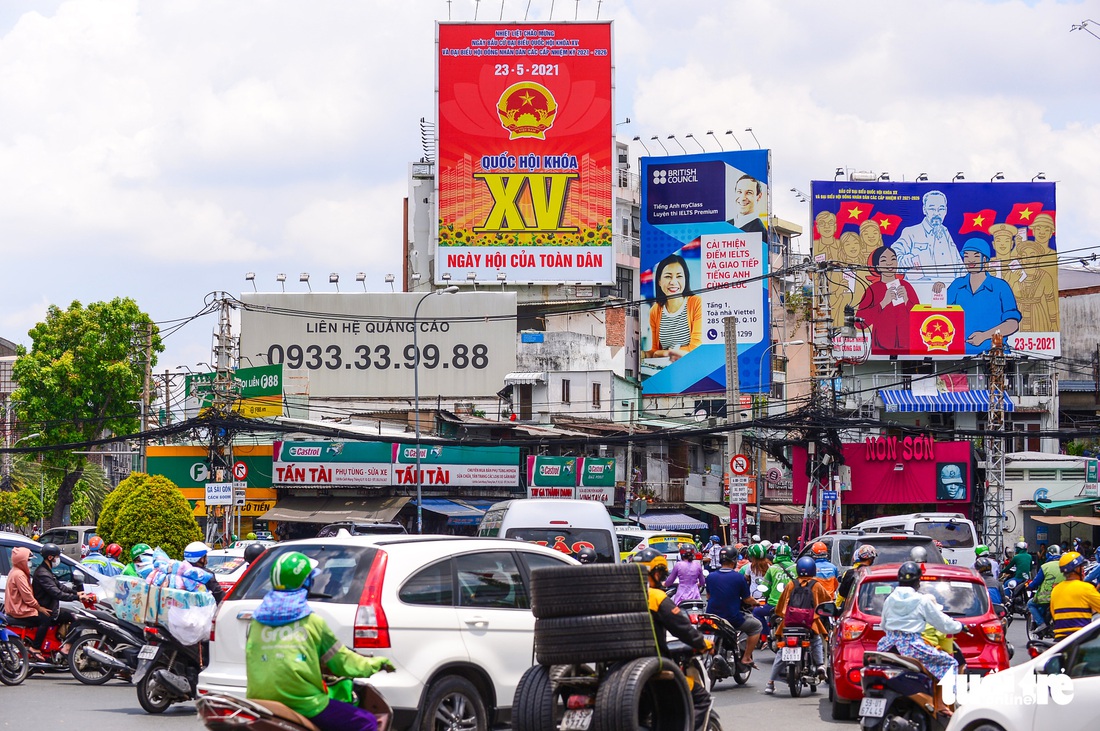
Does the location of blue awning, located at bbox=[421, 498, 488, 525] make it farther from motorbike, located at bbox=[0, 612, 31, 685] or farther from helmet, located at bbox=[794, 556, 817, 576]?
helmet, located at bbox=[794, 556, 817, 576]

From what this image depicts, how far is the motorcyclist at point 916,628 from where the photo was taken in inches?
404

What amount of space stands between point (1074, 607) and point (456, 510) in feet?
112

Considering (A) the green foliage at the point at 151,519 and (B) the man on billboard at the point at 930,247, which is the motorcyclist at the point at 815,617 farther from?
(B) the man on billboard at the point at 930,247

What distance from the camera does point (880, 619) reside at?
12328 mm

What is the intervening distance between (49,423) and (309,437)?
31.6ft

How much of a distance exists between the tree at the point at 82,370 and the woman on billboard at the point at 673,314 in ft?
81.5

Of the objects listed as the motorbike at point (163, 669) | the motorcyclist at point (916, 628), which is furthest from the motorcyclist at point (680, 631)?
the motorbike at point (163, 669)

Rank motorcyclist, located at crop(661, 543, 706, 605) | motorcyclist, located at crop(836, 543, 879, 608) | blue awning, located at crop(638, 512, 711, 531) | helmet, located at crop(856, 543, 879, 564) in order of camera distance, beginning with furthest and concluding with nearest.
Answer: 1. blue awning, located at crop(638, 512, 711, 531)
2. motorcyclist, located at crop(661, 543, 706, 605)
3. helmet, located at crop(856, 543, 879, 564)
4. motorcyclist, located at crop(836, 543, 879, 608)

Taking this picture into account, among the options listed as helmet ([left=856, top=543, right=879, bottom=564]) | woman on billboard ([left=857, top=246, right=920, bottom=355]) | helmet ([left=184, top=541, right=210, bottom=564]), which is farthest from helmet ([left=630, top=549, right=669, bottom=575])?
woman on billboard ([left=857, top=246, right=920, bottom=355])

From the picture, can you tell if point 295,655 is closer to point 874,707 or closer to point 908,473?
point 874,707

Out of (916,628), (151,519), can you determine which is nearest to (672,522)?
(151,519)

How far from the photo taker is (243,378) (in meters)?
43.8

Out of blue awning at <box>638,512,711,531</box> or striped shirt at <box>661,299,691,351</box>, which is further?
striped shirt at <box>661,299,691,351</box>

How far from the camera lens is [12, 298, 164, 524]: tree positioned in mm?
49219
